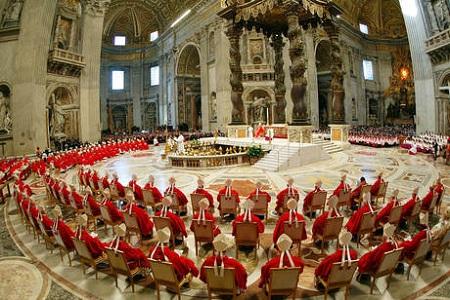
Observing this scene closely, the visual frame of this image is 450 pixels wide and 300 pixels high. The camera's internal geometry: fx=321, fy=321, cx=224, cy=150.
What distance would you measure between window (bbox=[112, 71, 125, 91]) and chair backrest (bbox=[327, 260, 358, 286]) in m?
42.2

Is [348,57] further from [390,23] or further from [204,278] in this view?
[204,278]

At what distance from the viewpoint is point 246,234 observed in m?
5.49

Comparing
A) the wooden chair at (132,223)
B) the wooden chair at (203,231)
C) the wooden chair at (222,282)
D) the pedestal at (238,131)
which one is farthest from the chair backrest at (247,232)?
the pedestal at (238,131)

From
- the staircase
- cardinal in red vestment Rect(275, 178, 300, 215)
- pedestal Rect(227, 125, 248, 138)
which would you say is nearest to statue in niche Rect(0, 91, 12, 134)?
pedestal Rect(227, 125, 248, 138)

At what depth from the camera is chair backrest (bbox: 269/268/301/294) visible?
12.4 ft

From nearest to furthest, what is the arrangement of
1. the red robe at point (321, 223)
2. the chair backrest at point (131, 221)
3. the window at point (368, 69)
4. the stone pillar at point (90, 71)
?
the red robe at point (321, 223), the chair backrest at point (131, 221), the stone pillar at point (90, 71), the window at point (368, 69)

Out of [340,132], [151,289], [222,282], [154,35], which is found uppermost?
[154,35]

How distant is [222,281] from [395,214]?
3.87 meters

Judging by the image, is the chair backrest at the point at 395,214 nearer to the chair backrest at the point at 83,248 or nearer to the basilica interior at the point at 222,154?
the basilica interior at the point at 222,154

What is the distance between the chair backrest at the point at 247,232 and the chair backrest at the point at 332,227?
1.21 meters

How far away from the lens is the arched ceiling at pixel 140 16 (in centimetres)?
3766

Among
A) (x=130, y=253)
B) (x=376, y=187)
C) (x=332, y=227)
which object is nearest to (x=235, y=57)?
(x=376, y=187)

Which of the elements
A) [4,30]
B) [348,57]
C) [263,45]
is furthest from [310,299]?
[348,57]

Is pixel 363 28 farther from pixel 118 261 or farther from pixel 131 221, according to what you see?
pixel 118 261
